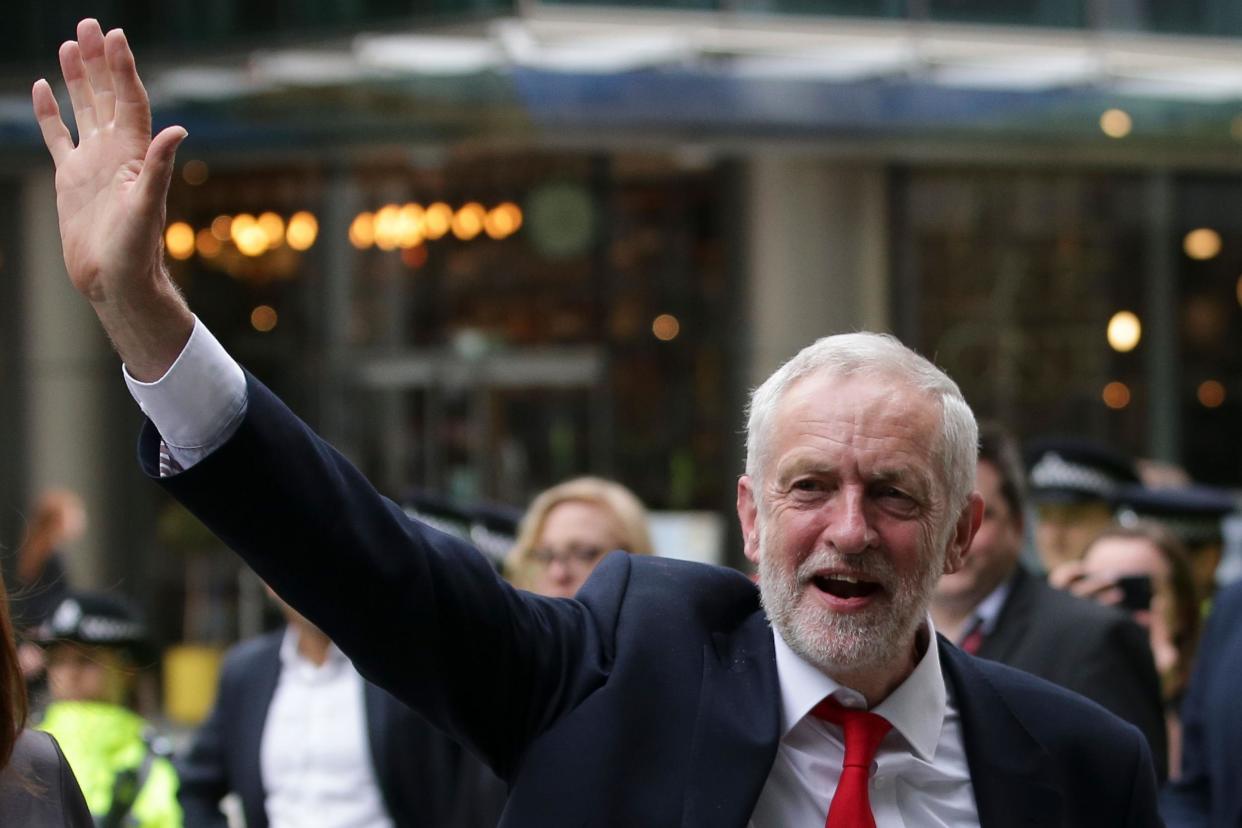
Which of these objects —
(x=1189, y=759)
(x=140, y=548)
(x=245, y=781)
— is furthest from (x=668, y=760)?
(x=140, y=548)

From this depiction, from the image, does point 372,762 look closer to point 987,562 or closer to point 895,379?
point 987,562

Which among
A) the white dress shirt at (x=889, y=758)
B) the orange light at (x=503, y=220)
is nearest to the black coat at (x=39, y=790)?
the white dress shirt at (x=889, y=758)

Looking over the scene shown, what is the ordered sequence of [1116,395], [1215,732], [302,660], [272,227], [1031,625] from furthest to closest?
1. [272,227]
2. [1116,395]
3. [302,660]
4. [1031,625]
5. [1215,732]

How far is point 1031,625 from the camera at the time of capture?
494 centimetres

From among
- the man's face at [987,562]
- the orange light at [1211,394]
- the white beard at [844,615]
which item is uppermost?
the white beard at [844,615]

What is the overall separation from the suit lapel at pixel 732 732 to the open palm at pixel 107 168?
1.01m

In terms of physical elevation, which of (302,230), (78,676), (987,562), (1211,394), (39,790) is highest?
(39,790)

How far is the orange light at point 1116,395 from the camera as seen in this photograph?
734 inches

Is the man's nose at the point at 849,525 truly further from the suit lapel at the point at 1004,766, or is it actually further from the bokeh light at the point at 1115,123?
the bokeh light at the point at 1115,123

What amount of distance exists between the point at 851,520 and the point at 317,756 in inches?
121

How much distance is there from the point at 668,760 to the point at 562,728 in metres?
0.16

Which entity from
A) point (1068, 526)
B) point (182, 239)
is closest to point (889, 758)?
point (1068, 526)

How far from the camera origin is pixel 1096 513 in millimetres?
6996

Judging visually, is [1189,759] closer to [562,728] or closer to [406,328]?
[562,728]
